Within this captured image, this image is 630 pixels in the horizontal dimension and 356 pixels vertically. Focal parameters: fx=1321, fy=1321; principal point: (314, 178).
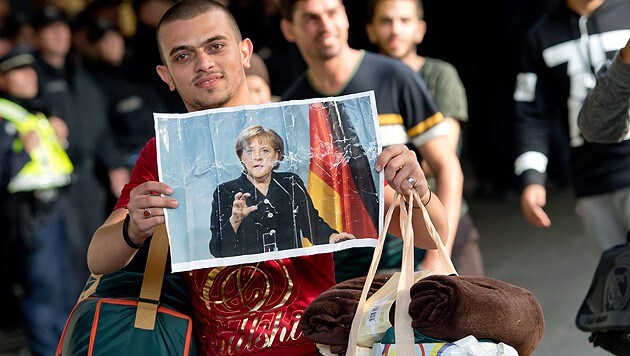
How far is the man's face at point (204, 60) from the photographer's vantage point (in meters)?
3.69

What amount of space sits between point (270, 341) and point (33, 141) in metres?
5.18

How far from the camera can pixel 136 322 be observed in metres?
3.59

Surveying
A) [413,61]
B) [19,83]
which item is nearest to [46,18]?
[19,83]

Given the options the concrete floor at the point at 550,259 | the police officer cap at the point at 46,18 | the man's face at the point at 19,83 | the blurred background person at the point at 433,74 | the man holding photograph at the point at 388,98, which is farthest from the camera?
the police officer cap at the point at 46,18

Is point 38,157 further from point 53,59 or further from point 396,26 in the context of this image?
point 396,26

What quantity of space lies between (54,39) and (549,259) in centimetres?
392

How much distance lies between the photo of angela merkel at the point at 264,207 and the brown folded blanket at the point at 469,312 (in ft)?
1.19

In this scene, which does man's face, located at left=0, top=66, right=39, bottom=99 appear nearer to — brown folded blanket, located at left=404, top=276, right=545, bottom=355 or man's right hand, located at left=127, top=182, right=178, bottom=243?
man's right hand, located at left=127, top=182, right=178, bottom=243

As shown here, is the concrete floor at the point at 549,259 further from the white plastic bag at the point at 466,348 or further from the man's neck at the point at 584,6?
the white plastic bag at the point at 466,348

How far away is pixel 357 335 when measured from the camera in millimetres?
3289

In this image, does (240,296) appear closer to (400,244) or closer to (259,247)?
(259,247)

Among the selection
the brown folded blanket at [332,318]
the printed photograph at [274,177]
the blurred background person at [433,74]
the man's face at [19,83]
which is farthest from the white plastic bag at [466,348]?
the man's face at [19,83]

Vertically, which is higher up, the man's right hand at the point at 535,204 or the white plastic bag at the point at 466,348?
the man's right hand at the point at 535,204

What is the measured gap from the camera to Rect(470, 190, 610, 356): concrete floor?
7.75 meters
